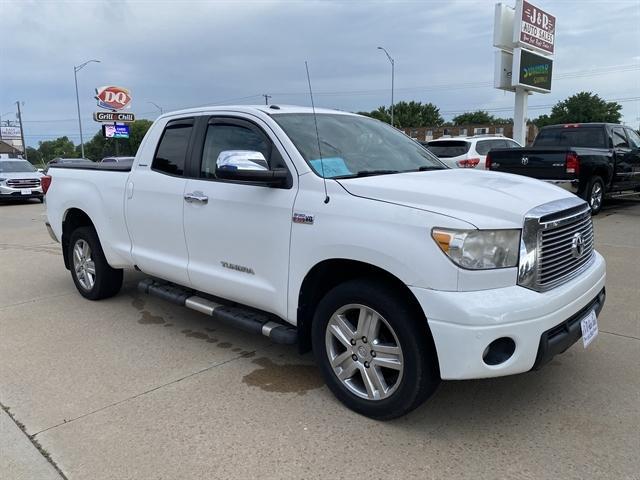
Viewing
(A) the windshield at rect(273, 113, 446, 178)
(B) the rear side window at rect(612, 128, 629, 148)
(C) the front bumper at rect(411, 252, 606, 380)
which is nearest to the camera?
(C) the front bumper at rect(411, 252, 606, 380)

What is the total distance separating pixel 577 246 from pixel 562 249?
25 centimetres

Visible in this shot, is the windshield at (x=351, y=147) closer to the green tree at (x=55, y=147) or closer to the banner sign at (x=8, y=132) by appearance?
the banner sign at (x=8, y=132)

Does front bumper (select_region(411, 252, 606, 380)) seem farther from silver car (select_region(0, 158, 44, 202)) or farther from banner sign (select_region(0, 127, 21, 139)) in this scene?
banner sign (select_region(0, 127, 21, 139))

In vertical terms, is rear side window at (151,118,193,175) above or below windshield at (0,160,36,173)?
above

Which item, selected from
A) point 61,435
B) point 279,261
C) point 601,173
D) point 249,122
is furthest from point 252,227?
point 601,173

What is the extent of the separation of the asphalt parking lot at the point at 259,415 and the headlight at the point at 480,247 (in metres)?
1.03

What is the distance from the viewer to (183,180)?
428 centimetres

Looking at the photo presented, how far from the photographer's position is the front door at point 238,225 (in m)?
3.52

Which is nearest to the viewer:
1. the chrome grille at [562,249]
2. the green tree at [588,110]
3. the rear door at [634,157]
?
the chrome grille at [562,249]

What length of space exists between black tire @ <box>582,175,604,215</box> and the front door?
892 centimetres

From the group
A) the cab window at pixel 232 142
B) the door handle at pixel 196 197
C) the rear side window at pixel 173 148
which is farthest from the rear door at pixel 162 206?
the cab window at pixel 232 142

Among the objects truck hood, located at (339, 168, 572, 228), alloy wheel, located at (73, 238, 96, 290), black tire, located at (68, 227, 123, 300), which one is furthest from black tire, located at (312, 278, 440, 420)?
alloy wheel, located at (73, 238, 96, 290)

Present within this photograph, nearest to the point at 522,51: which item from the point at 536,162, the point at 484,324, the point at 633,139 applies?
the point at 633,139

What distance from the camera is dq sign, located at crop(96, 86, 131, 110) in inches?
1978
